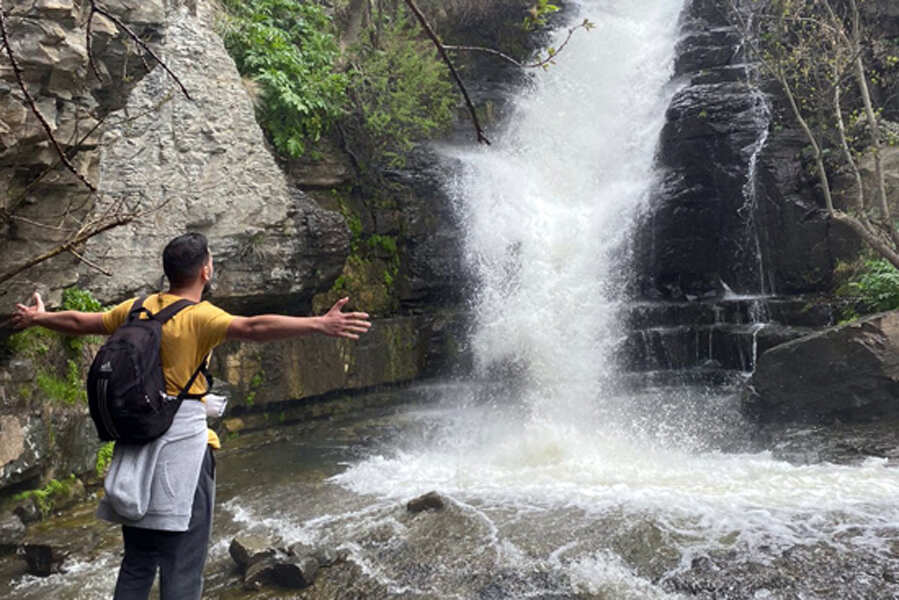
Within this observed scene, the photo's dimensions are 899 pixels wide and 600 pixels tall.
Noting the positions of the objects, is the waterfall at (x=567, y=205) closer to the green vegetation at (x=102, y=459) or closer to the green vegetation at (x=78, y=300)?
the green vegetation at (x=102, y=459)

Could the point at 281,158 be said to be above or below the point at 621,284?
above

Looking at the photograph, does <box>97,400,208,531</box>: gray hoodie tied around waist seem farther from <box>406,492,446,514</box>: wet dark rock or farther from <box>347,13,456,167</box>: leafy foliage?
<box>347,13,456,167</box>: leafy foliage

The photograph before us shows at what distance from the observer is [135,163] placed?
27.0ft

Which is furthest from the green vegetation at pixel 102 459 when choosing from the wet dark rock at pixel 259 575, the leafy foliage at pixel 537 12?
the leafy foliage at pixel 537 12

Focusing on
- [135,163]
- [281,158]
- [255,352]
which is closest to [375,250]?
[281,158]

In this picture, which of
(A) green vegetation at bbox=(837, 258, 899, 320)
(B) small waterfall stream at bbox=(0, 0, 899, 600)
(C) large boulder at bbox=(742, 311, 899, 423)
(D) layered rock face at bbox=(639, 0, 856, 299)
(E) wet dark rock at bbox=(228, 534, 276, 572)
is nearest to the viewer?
(B) small waterfall stream at bbox=(0, 0, 899, 600)

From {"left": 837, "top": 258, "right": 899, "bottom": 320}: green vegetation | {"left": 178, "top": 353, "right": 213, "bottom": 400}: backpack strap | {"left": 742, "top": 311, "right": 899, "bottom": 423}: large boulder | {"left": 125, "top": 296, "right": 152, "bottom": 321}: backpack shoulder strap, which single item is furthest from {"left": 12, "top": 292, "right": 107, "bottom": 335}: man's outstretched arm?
{"left": 837, "top": 258, "right": 899, "bottom": 320}: green vegetation

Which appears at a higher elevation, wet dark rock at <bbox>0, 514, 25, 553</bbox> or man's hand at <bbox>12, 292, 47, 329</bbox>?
man's hand at <bbox>12, 292, 47, 329</bbox>

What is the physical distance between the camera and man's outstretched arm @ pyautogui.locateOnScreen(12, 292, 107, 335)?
297 cm

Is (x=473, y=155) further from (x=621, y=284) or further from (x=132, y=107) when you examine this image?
(x=132, y=107)

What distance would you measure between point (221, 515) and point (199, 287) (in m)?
4.20

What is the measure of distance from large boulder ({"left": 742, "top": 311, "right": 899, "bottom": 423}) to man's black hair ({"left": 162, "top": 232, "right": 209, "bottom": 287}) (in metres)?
8.10

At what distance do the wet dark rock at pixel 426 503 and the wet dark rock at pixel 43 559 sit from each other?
2817mm

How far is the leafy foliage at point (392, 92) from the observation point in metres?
12.0
